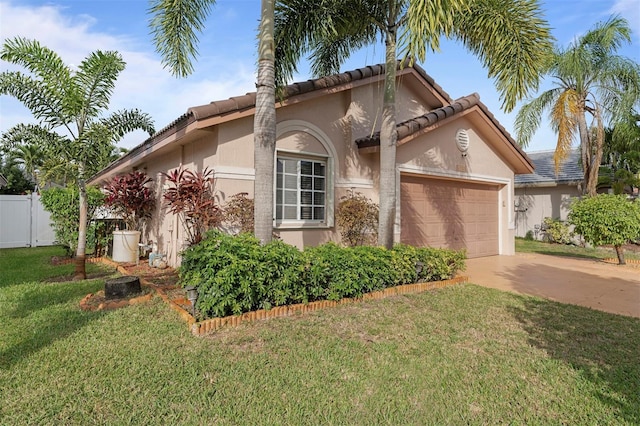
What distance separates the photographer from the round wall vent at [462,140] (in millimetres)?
11758

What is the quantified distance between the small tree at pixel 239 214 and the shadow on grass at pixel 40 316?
297 centimetres

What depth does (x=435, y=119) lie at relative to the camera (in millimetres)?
10328

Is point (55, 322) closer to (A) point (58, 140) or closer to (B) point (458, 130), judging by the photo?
(A) point (58, 140)

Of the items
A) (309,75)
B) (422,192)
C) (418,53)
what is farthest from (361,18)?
(422,192)

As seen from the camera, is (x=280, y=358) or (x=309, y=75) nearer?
(x=280, y=358)

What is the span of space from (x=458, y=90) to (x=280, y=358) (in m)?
11.3

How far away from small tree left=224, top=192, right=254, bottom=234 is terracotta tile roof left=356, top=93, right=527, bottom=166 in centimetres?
381

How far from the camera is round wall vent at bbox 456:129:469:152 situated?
11.8m

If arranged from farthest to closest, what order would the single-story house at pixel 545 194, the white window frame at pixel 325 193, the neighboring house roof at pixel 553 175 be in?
1. the single-story house at pixel 545 194
2. the neighboring house roof at pixel 553 175
3. the white window frame at pixel 325 193

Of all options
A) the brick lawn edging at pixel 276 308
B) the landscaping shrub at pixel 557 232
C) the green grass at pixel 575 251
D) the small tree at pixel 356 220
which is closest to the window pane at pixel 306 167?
the small tree at pixel 356 220

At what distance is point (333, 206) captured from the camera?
9328mm

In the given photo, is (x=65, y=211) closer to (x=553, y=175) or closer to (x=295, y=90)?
(x=295, y=90)

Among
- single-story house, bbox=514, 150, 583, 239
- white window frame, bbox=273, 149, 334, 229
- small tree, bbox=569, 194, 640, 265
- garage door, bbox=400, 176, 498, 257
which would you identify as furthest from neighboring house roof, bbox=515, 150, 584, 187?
white window frame, bbox=273, 149, 334, 229

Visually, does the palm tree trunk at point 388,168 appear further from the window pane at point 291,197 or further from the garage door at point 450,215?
the garage door at point 450,215
